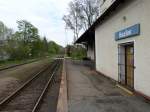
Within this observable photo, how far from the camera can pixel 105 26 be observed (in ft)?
45.6

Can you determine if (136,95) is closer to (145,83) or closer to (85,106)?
(145,83)

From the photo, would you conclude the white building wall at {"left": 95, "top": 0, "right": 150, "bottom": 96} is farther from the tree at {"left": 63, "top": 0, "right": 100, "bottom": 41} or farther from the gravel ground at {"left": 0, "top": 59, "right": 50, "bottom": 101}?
the tree at {"left": 63, "top": 0, "right": 100, "bottom": 41}

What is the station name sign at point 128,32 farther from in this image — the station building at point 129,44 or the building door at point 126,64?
the building door at point 126,64

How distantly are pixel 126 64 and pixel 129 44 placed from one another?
3.71 feet

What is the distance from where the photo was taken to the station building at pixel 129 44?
7590mm

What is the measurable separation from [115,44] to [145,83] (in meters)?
4.11

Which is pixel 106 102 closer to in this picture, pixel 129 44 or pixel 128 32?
pixel 128 32

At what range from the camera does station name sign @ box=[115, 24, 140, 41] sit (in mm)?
8188

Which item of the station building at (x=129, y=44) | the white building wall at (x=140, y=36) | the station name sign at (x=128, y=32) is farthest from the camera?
the station name sign at (x=128, y=32)

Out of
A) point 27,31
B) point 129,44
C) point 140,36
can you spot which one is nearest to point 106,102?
point 140,36

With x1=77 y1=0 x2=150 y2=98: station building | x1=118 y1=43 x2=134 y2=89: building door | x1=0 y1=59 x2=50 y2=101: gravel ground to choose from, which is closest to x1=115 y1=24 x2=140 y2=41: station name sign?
x1=77 y1=0 x2=150 y2=98: station building

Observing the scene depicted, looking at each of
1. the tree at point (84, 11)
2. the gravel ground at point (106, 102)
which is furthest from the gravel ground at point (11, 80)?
the tree at point (84, 11)

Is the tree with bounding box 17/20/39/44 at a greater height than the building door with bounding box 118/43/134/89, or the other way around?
the tree with bounding box 17/20/39/44

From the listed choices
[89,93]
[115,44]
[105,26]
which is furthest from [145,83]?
[105,26]
